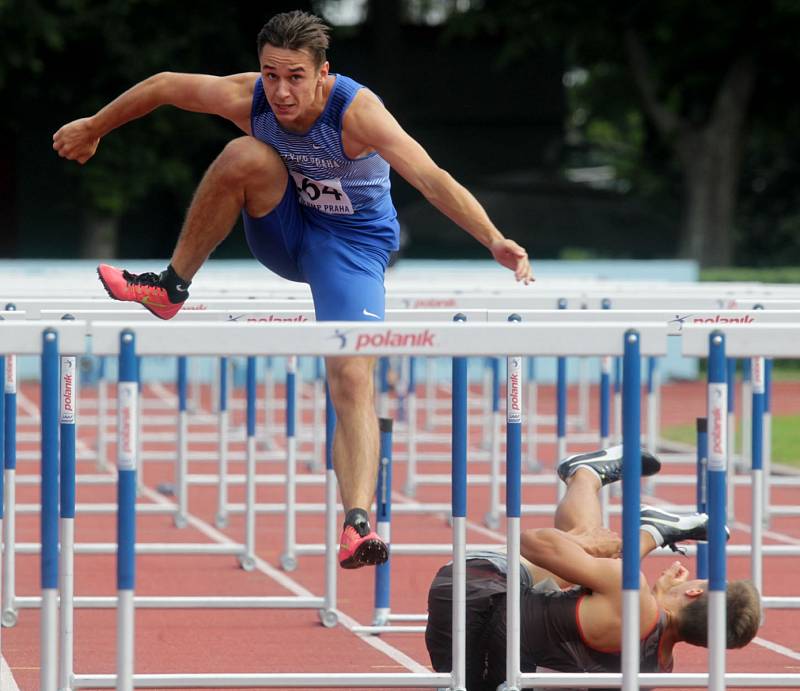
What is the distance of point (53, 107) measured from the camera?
3331 centimetres

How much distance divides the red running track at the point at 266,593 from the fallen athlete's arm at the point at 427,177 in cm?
235

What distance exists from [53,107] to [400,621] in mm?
26834

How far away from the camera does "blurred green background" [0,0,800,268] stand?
31875 mm

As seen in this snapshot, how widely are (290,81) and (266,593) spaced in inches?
157

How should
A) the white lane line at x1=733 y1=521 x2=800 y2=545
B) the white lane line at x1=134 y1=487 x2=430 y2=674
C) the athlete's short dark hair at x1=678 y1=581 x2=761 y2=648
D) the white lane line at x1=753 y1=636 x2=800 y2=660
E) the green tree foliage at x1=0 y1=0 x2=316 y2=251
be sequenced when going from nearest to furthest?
the athlete's short dark hair at x1=678 y1=581 x2=761 y2=648
the white lane line at x1=134 y1=487 x2=430 y2=674
the white lane line at x1=753 y1=636 x2=800 y2=660
the white lane line at x1=733 y1=521 x2=800 y2=545
the green tree foliage at x1=0 y1=0 x2=316 y2=251

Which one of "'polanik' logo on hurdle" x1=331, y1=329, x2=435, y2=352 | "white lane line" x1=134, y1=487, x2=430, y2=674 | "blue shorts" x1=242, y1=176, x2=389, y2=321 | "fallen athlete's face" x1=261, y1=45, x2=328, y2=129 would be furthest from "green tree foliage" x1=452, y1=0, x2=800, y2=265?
"'polanik' logo on hurdle" x1=331, y1=329, x2=435, y2=352

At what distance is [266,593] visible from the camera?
9055 mm

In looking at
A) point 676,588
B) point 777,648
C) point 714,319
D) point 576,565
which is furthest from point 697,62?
point 576,565

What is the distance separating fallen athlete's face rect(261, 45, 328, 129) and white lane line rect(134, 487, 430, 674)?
231 centimetres

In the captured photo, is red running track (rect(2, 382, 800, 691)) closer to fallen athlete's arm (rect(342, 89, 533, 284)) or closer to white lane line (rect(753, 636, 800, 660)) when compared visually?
white lane line (rect(753, 636, 800, 660))

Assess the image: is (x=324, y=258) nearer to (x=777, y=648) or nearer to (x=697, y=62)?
(x=777, y=648)

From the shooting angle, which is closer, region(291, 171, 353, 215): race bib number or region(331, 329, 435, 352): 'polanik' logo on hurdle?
region(331, 329, 435, 352): 'polanik' logo on hurdle

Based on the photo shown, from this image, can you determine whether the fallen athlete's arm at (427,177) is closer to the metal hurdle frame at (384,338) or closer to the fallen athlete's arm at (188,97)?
the fallen athlete's arm at (188,97)

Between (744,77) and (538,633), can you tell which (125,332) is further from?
(744,77)
